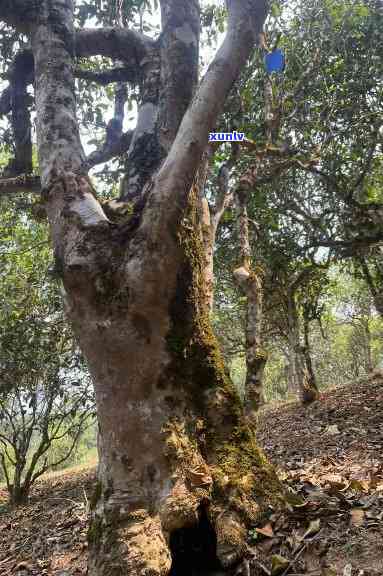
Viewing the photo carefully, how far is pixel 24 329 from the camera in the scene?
8.30m

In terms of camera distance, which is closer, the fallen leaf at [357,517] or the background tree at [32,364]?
the fallen leaf at [357,517]

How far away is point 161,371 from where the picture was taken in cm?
270

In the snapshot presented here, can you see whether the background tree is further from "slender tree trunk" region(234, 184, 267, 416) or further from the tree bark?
the tree bark

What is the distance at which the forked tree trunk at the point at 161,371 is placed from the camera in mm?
2416

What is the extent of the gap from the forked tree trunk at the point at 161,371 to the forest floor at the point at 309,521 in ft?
0.65

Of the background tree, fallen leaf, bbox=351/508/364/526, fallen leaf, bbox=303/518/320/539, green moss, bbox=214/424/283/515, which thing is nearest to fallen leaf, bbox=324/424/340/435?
the background tree

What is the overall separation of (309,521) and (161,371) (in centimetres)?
122

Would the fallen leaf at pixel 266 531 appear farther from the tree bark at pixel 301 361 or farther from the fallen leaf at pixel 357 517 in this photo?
the tree bark at pixel 301 361

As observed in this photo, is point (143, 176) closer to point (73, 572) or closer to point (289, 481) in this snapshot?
point (289, 481)

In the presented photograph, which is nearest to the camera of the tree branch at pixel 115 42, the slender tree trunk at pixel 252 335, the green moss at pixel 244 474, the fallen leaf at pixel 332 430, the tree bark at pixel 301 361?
the green moss at pixel 244 474

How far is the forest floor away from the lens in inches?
85.6

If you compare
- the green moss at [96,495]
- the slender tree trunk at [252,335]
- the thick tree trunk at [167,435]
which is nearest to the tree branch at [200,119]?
the thick tree trunk at [167,435]

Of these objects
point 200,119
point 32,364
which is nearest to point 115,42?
point 200,119

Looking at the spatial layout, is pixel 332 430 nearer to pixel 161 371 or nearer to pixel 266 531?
pixel 266 531
